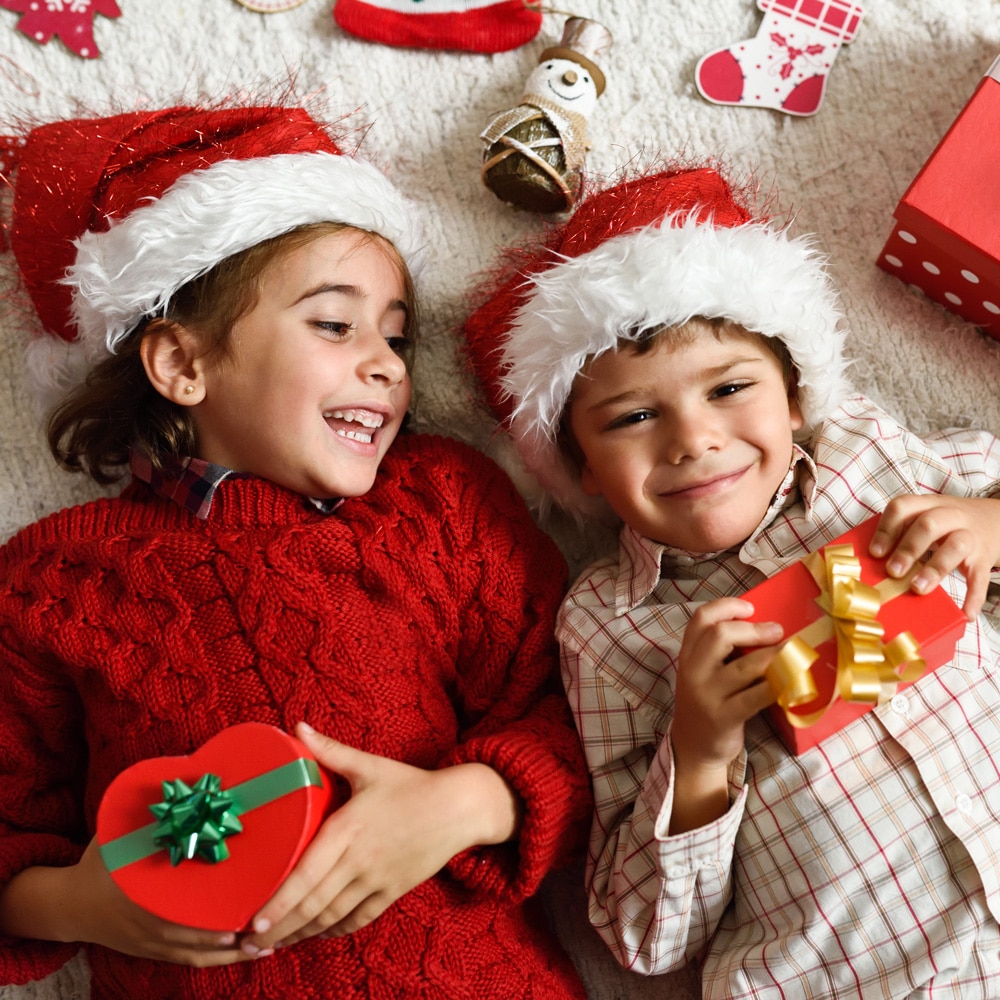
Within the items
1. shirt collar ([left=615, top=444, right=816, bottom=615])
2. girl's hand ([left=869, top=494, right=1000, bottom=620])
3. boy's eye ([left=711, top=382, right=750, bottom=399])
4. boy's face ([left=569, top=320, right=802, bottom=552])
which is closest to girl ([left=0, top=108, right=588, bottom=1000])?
shirt collar ([left=615, top=444, right=816, bottom=615])

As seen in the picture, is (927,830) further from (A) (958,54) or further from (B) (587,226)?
(A) (958,54)

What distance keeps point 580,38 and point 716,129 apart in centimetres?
23

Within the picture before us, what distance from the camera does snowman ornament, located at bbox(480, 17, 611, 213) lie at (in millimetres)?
1228

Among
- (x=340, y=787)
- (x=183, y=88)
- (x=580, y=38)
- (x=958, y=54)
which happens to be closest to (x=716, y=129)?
(x=580, y=38)

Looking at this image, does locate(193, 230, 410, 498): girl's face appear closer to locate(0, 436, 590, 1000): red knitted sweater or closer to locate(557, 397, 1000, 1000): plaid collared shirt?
locate(0, 436, 590, 1000): red knitted sweater

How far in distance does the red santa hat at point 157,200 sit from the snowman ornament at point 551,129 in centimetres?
16

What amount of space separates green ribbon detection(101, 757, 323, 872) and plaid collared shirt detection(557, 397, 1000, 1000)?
15.3 inches

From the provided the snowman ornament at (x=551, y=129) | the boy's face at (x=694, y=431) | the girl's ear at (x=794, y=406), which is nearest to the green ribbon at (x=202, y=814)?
the boy's face at (x=694, y=431)

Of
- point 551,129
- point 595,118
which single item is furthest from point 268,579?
point 595,118

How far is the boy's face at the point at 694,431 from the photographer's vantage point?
3.40 feet

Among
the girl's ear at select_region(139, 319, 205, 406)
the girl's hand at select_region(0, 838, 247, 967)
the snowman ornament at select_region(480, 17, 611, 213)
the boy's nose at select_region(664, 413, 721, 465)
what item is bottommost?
the girl's hand at select_region(0, 838, 247, 967)

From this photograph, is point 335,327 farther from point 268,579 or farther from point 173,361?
point 268,579

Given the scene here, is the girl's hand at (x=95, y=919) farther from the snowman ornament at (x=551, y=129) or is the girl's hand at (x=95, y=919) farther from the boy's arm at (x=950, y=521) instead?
the snowman ornament at (x=551, y=129)

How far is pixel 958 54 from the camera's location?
4.38 feet
